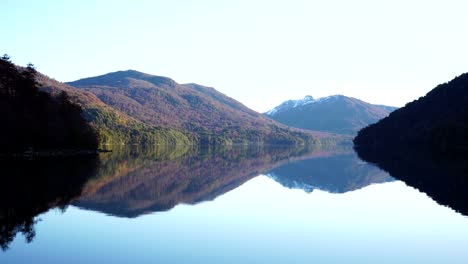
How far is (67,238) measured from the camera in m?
24.8

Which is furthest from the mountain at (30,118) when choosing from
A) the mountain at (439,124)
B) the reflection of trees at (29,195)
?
the mountain at (439,124)

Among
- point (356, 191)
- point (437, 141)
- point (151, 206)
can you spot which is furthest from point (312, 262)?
point (437, 141)

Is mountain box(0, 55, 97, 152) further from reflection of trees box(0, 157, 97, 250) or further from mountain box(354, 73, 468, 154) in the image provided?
mountain box(354, 73, 468, 154)

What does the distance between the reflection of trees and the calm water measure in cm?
9

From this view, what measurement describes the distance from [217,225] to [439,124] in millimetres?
141680

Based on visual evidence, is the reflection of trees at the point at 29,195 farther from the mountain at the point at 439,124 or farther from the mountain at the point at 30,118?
the mountain at the point at 439,124

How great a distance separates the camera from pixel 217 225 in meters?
30.1

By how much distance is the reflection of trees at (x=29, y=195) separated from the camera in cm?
2575

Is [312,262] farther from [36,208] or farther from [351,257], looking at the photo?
[36,208]

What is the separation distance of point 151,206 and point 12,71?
2968 inches

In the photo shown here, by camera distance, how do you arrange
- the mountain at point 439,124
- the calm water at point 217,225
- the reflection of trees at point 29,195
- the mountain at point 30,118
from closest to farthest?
the calm water at point 217,225 → the reflection of trees at point 29,195 → the mountain at point 30,118 → the mountain at point 439,124

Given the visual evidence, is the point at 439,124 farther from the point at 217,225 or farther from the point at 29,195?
the point at 29,195

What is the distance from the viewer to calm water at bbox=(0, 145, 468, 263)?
22359mm

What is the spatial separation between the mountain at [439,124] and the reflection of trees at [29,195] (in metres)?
112
